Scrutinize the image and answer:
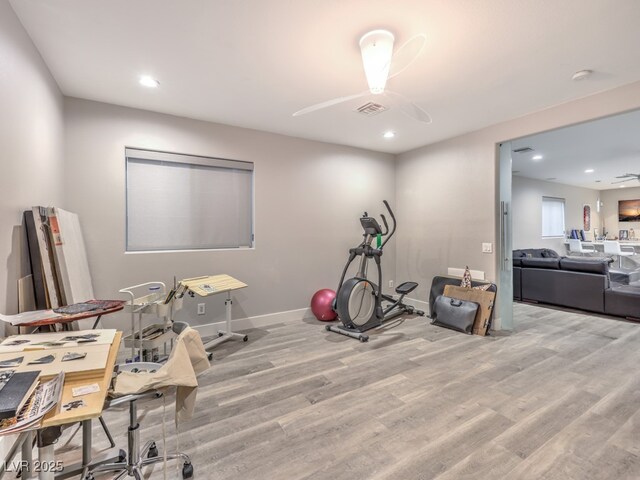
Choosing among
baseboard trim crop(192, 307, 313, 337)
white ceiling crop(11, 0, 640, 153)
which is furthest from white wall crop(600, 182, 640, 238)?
baseboard trim crop(192, 307, 313, 337)

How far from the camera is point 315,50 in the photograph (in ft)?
7.70

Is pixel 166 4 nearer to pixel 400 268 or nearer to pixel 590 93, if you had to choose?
pixel 590 93

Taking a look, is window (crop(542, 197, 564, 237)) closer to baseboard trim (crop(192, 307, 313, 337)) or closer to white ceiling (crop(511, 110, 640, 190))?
white ceiling (crop(511, 110, 640, 190))

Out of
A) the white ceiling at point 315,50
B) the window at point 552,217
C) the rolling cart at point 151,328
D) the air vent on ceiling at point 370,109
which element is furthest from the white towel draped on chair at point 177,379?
the window at point 552,217

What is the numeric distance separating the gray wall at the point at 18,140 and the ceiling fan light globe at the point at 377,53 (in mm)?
2167

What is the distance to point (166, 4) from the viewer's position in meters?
1.88

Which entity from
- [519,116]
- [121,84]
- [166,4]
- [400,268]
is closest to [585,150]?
[519,116]

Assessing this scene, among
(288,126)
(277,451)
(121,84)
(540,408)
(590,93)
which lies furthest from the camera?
(288,126)

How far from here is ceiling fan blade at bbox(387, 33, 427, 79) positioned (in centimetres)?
212

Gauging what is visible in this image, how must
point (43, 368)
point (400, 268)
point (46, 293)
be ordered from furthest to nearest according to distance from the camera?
point (400, 268) < point (46, 293) < point (43, 368)

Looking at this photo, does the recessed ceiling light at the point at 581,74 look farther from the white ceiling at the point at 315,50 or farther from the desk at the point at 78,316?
the desk at the point at 78,316

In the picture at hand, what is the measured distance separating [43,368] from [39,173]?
183cm

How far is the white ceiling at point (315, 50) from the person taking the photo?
1921mm

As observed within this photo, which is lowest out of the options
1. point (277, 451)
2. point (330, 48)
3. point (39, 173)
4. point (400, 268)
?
point (277, 451)
